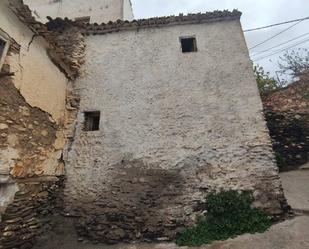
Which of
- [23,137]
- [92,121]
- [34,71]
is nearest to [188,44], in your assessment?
[92,121]

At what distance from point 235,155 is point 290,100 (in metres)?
4.57

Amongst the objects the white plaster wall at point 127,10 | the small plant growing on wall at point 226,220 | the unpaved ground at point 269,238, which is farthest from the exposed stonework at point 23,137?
the white plaster wall at point 127,10

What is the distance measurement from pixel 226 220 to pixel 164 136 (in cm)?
222

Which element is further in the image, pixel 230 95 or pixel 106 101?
pixel 106 101

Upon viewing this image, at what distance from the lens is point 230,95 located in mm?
5770

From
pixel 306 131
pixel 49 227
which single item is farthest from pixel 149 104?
pixel 306 131

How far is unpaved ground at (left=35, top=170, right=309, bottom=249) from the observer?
388 cm

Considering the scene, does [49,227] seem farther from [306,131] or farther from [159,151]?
[306,131]

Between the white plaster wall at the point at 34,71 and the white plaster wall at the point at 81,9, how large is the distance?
16.3 feet

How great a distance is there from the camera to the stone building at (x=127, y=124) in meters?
4.55

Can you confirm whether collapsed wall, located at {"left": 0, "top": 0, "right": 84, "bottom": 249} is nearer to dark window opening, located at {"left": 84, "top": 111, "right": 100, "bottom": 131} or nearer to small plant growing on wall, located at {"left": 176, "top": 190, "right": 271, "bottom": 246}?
dark window opening, located at {"left": 84, "top": 111, "right": 100, "bottom": 131}

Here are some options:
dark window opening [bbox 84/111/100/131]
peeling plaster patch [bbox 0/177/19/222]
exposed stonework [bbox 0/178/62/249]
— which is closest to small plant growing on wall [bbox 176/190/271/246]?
exposed stonework [bbox 0/178/62/249]

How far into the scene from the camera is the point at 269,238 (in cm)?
406

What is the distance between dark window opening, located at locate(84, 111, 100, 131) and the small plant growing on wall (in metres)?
3.33
